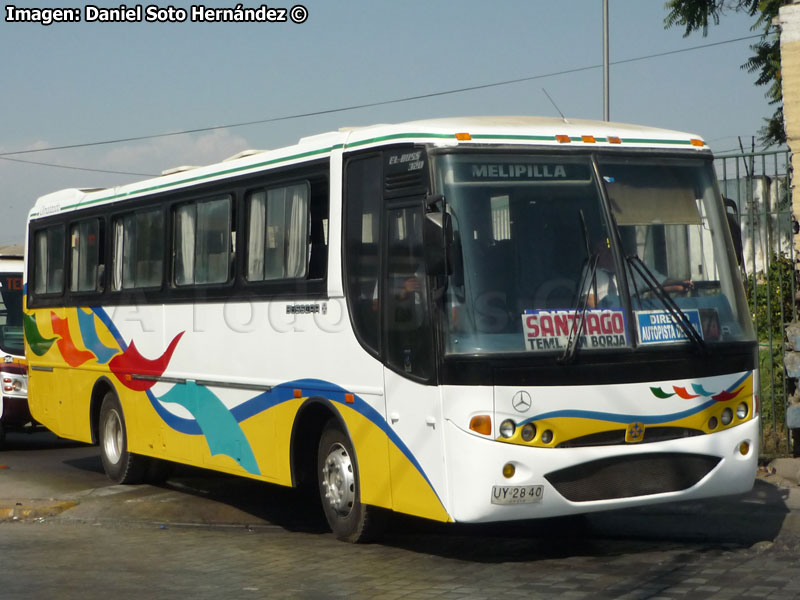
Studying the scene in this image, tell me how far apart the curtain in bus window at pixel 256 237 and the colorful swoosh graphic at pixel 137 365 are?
1.56 meters

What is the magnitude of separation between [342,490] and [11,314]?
9.89 meters

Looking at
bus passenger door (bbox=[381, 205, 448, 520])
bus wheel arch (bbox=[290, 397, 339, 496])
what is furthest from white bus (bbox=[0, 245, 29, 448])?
bus passenger door (bbox=[381, 205, 448, 520])

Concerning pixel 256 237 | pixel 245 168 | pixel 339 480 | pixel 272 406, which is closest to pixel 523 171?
pixel 339 480

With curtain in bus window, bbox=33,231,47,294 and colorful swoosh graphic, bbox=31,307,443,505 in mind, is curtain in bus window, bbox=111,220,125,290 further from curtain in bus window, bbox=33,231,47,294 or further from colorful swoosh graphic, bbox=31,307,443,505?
curtain in bus window, bbox=33,231,47,294

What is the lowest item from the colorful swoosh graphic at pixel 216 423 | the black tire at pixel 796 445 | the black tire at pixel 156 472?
the black tire at pixel 156 472

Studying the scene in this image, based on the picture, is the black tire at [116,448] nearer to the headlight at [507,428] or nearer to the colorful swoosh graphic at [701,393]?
the headlight at [507,428]

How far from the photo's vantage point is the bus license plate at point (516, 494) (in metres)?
7.65

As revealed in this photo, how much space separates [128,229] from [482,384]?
6.27 m

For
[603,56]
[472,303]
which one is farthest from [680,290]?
Answer: [603,56]

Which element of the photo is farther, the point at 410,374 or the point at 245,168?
the point at 245,168

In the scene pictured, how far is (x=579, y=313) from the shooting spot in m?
7.90

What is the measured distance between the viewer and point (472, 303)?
778 cm

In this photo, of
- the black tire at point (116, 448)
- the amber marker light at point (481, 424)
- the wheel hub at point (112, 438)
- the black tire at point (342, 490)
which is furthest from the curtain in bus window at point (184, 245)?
the amber marker light at point (481, 424)

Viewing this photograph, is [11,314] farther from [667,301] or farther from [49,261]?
[667,301]
